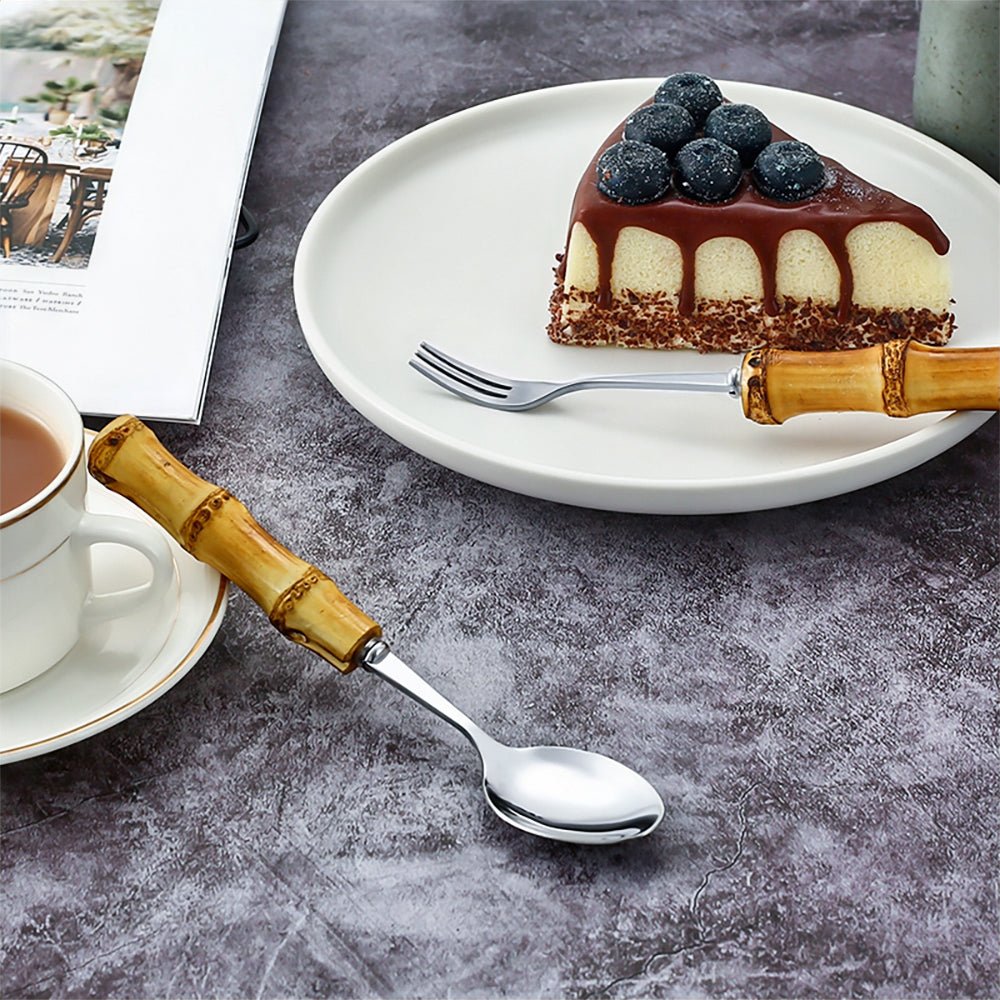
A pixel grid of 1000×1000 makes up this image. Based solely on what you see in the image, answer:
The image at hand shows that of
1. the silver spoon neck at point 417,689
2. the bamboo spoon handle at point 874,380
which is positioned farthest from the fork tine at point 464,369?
the silver spoon neck at point 417,689

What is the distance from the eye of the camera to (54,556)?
0.77m

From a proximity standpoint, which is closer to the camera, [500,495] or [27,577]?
[27,577]

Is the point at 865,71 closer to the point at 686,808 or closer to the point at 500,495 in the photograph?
the point at 500,495

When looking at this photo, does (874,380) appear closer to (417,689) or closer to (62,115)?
(417,689)

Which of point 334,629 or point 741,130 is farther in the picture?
point 741,130

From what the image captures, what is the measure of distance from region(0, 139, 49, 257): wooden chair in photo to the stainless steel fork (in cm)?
42

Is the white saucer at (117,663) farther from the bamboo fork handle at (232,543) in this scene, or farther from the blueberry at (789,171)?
the blueberry at (789,171)

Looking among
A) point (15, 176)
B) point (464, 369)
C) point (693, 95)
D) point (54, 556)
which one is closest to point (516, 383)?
point (464, 369)

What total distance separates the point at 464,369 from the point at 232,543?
0.31 m

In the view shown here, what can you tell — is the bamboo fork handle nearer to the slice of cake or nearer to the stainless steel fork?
the stainless steel fork

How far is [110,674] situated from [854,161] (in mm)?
882

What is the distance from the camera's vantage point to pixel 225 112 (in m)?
1.31

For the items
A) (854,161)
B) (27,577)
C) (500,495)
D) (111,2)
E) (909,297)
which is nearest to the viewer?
(27,577)

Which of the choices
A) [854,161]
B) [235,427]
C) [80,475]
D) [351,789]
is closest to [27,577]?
[80,475]
